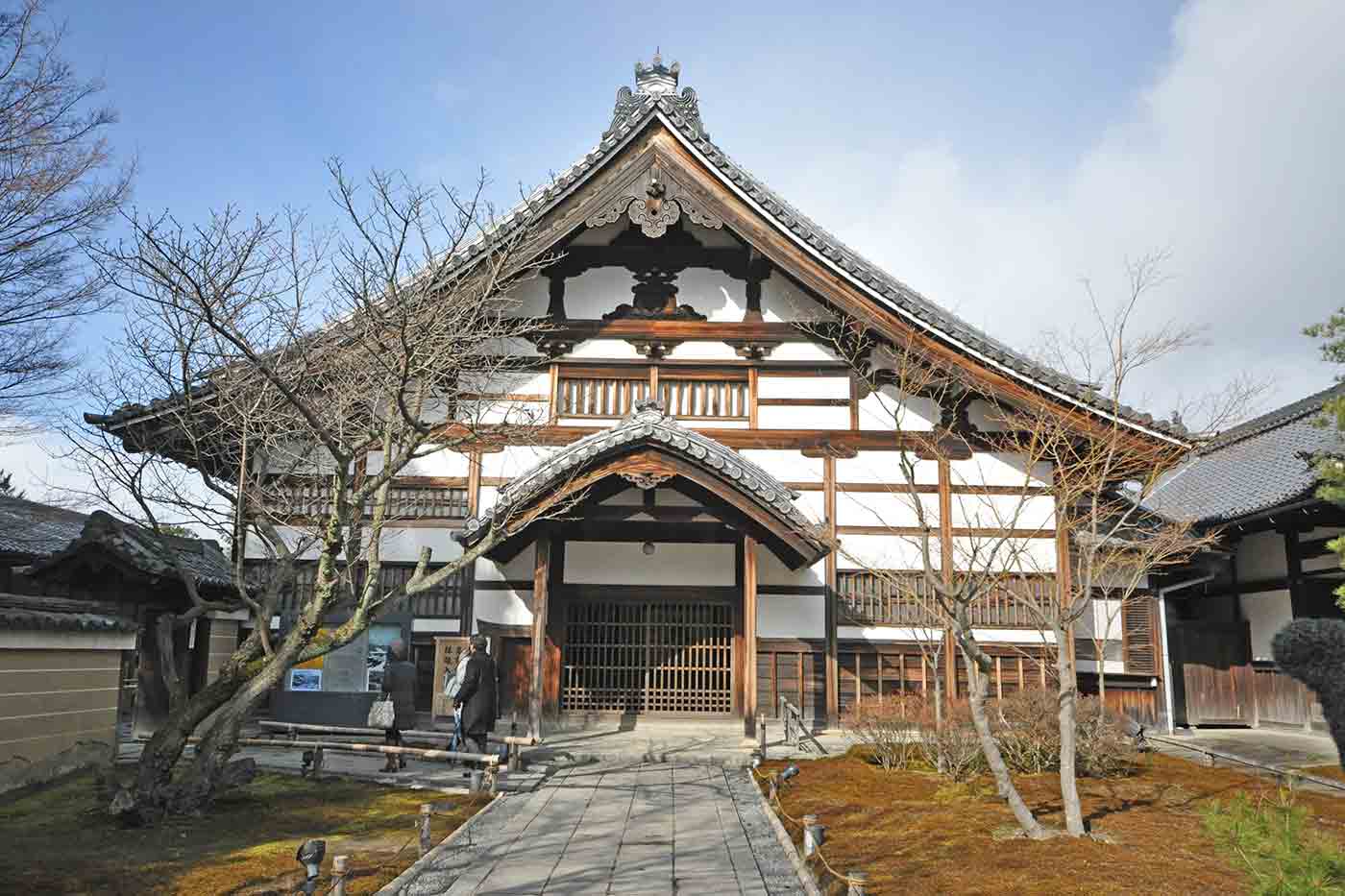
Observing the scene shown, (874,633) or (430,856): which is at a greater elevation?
(874,633)

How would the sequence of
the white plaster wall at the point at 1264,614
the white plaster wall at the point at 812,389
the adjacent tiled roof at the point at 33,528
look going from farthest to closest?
the adjacent tiled roof at the point at 33,528 → the white plaster wall at the point at 1264,614 → the white plaster wall at the point at 812,389

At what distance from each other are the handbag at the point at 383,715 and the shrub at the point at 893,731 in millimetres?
5872

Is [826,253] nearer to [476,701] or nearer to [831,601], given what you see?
[831,601]

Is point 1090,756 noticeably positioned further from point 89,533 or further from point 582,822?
point 89,533

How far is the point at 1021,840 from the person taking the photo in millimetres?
7875

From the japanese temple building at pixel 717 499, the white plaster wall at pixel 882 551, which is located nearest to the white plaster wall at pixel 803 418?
the japanese temple building at pixel 717 499

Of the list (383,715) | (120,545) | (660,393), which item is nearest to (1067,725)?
(383,715)

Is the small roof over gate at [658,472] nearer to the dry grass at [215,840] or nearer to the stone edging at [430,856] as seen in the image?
the dry grass at [215,840]

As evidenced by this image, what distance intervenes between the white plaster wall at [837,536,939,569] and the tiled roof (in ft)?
10.7

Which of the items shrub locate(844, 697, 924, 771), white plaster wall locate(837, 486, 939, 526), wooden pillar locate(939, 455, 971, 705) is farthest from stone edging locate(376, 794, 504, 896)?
wooden pillar locate(939, 455, 971, 705)

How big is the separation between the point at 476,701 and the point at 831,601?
20.4ft

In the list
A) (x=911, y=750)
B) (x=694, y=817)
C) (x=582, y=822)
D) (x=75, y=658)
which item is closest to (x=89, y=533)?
(x=75, y=658)

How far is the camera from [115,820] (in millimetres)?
8242

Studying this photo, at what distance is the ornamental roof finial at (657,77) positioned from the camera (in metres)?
19.7
